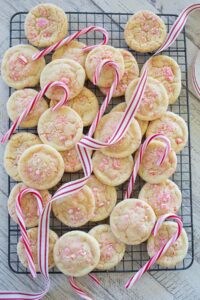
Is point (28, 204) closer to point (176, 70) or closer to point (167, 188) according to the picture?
point (167, 188)

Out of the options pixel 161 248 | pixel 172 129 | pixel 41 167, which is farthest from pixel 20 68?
pixel 161 248

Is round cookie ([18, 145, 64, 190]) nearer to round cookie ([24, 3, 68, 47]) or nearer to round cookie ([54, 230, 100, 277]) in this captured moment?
round cookie ([54, 230, 100, 277])

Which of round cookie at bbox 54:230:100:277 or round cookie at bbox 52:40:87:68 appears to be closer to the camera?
round cookie at bbox 54:230:100:277

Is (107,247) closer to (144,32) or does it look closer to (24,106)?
(24,106)

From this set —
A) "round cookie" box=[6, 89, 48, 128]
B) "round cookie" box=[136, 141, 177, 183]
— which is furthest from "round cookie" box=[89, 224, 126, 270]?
"round cookie" box=[6, 89, 48, 128]

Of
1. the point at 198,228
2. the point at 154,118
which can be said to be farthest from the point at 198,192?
the point at 154,118

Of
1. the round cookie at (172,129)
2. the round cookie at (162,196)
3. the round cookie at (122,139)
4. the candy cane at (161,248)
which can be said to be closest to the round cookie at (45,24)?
the round cookie at (122,139)
